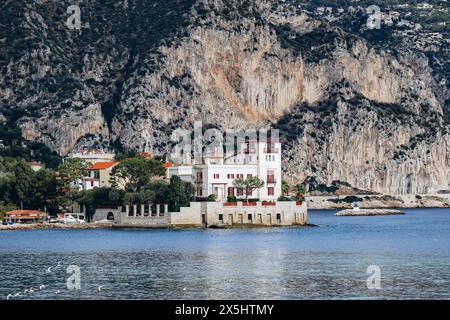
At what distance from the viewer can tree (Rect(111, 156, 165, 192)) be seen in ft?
523

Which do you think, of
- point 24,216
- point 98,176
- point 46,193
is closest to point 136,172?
point 98,176

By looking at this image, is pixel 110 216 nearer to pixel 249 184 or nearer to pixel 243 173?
pixel 243 173

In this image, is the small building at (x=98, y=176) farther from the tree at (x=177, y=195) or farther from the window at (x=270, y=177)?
the window at (x=270, y=177)

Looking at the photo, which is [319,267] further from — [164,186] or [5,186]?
[5,186]

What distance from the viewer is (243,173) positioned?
15762 cm

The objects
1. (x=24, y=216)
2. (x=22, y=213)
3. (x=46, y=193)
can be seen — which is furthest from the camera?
(x=46, y=193)

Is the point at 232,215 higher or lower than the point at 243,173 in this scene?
lower

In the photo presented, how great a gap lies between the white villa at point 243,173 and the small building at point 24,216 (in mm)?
15808

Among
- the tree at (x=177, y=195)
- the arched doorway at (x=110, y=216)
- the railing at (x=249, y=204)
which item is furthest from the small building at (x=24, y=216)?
the railing at (x=249, y=204)

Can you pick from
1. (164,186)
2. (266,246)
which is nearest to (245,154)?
(164,186)

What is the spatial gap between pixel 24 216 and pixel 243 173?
23.8 meters

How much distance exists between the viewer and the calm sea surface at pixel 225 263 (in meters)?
79.6

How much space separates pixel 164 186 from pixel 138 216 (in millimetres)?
3993

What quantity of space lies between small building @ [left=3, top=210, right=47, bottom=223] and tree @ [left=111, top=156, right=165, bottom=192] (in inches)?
344
